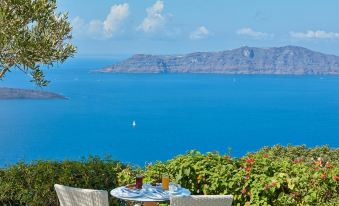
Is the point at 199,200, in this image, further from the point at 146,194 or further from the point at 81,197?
the point at 81,197

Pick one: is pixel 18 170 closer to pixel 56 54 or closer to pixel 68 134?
pixel 56 54

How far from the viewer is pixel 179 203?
246 inches

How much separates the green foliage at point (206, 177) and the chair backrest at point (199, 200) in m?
1.52

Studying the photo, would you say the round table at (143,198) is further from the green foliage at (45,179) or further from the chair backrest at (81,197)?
the green foliage at (45,179)

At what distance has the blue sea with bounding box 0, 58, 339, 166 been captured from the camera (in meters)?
87.8

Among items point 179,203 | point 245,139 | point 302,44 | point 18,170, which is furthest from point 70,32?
point 302,44

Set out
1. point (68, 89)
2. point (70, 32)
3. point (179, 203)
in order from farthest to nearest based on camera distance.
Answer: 1. point (68, 89)
2. point (70, 32)
3. point (179, 203)

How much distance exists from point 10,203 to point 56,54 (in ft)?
8.04

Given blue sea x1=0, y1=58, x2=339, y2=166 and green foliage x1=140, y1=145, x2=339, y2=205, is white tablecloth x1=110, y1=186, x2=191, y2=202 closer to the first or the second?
green foliage x1=140, y1=145, x2=339, y2=205

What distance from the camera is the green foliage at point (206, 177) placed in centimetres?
760

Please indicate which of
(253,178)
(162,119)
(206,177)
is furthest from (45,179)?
(162,119)

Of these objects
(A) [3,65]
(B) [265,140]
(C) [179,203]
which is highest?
(A) [3,65]

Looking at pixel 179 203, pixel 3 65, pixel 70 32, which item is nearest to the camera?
pixel 179 203

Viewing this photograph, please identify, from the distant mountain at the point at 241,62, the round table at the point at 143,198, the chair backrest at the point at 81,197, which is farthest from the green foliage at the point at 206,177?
the distant mountain at the point at 241,62
